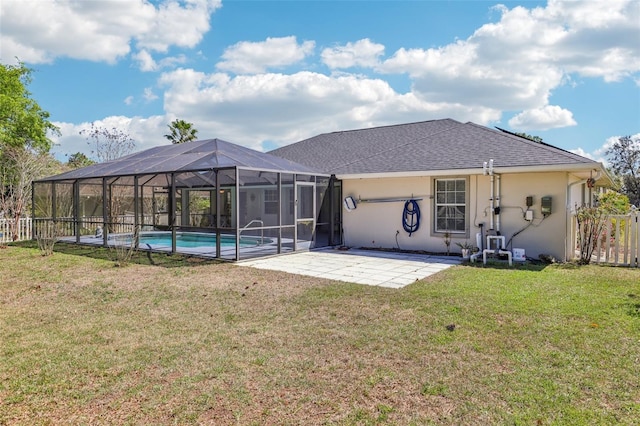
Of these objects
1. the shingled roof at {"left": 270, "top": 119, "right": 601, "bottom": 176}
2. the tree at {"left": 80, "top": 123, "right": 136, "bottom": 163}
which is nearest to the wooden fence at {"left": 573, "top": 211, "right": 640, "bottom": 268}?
the shingled roof at {"left": 270, "top": 119, "right": 601, "bottom": 176}

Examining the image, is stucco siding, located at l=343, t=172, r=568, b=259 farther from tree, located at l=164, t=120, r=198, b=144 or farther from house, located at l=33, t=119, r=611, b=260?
tree, located at l=164, t=120, r=198, b=144

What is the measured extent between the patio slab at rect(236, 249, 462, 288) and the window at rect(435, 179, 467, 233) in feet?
3.49

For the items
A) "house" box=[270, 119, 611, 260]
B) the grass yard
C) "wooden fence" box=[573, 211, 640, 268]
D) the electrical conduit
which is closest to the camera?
the grass yard

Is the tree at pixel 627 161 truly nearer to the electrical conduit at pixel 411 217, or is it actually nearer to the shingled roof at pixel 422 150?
the shingled roof at pixel 422 150

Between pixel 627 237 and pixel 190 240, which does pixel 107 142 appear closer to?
pixel 190 240

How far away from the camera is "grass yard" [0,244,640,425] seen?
2.98 m

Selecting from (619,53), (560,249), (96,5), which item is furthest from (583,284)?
(96,5)

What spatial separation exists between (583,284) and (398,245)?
560 cm

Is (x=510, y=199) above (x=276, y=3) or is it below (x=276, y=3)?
below

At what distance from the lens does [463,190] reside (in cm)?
1119

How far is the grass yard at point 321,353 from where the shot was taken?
298cm

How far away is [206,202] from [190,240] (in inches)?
117

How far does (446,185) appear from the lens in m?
11.5

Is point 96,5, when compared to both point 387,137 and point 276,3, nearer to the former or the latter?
point 276,3
